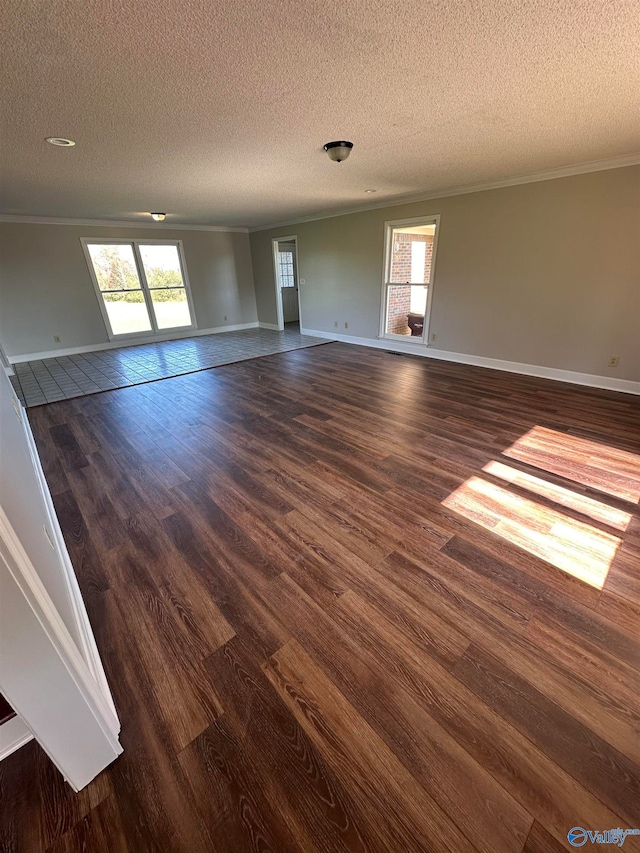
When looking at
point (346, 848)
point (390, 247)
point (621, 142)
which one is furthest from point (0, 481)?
point (390, 247)

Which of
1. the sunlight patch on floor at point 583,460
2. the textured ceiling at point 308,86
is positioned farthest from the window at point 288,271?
the sunlight patch on floor at point 583,460

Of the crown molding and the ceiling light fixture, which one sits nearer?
the ceiling light fixture

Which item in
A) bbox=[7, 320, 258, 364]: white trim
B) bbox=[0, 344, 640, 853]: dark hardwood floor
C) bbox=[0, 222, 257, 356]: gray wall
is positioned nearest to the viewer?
bbox=[0, 344, 640, 853]: dark hardwood floor

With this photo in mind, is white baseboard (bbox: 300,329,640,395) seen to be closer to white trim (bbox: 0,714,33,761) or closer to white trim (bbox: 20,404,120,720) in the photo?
white trim (bbox: 20,404,120,720)

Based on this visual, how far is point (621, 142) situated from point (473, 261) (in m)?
1.80

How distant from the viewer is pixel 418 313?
6.23 m

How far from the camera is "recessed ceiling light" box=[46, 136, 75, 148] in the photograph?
2427mm

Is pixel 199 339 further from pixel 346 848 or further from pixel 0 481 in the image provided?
pixel 346 848

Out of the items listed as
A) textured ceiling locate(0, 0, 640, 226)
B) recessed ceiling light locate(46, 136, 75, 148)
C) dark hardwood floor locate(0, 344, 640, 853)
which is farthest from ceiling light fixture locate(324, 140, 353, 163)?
dark hardwood floor locate(0, 344, 640, 853)

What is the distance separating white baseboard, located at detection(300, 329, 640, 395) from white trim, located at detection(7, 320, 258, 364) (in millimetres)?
2987

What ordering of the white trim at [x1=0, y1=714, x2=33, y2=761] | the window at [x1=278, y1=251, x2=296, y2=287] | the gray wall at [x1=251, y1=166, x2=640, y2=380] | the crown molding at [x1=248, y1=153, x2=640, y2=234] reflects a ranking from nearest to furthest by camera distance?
the white trim at [x1=0, y1=714, x2=33, y2=761] → the crown molding at [x1=248, y1=153, x2=640, y2=234] → the gray wall at [x1=251, y1=166, x2=640, y2=380] → the window at [x1=278, y1=251, x2=296, y2=287]

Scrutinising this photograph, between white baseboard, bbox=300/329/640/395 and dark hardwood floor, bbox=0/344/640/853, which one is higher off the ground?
white baseboard, bbox=300/329/640/395

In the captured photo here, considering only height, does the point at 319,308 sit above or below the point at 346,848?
above

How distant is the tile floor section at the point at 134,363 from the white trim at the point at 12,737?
393cm
